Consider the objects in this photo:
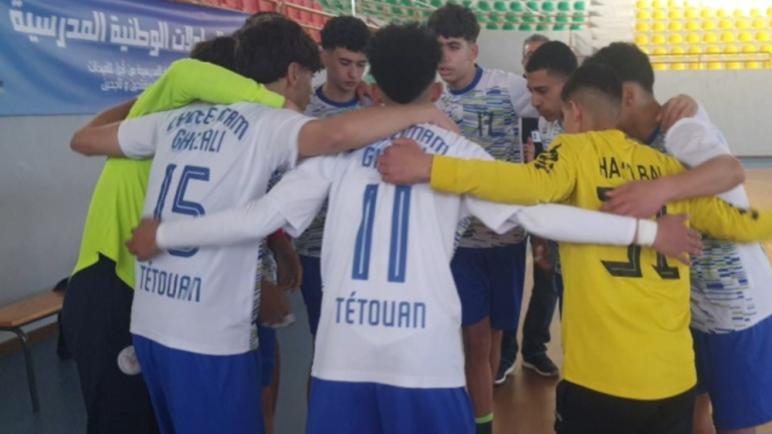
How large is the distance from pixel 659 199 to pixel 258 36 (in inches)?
→ 44.1

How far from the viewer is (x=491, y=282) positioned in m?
2.96

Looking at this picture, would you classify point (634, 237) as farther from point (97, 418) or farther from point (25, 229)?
point (25, 229)

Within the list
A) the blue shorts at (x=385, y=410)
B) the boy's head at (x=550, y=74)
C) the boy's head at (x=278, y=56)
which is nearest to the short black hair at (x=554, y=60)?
the boy's head at (x=550, y=74)

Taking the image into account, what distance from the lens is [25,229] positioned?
4.32 meters

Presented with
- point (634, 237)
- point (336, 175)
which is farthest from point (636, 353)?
point (336, 175)

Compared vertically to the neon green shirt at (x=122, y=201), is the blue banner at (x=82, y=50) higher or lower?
higher

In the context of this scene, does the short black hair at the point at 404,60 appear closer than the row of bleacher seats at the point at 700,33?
Yes

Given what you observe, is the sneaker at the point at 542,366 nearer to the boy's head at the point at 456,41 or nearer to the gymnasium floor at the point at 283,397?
the gymnasium floor at the point at 283,397

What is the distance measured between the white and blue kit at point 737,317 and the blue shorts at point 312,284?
1.27 metres

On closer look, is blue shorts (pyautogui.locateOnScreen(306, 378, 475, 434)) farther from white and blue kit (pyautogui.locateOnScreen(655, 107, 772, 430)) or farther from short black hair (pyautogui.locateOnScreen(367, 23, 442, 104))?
white and blue kit (pyautogui.locateOnScreen(655, 107, 772, 430))

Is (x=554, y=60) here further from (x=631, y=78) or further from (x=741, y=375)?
(x=741, y=375)

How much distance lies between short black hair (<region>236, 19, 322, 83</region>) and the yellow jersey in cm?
69

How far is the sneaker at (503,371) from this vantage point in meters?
3.58

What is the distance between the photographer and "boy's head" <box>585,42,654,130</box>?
2.08m
